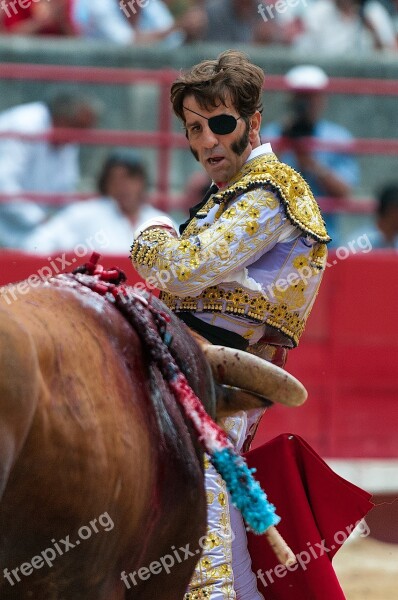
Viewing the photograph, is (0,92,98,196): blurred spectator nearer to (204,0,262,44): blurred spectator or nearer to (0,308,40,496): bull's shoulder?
(204,0,262,44): blurred spectator

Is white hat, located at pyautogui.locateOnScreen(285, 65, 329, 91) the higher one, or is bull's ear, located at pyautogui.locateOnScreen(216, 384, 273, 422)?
white hat, located at pyautogui.locateOnScreen(285, 65, 329, 91)

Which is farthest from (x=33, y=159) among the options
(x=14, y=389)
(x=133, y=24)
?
(x=14, y=389)

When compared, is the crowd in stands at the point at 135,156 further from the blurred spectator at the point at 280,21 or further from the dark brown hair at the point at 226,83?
the dark brown hair at the point at 226,83

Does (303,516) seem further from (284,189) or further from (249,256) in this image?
(284,189)

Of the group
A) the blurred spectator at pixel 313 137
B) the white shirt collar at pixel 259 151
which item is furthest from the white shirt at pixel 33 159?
the white shirt collar at pixel 259 151

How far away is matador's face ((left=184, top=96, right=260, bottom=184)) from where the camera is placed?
3027mm

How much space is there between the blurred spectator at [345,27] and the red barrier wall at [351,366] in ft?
9.24

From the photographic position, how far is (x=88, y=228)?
23.1ft

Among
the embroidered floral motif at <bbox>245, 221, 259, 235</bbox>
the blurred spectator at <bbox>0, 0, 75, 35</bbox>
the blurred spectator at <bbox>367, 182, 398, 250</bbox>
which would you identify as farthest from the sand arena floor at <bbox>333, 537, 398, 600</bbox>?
the blurred spectator at <bbox>0, 0, 75, 35</bbox>

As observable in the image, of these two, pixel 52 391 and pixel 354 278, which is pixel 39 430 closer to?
pixel 52 391

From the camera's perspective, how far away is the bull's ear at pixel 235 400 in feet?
8.83

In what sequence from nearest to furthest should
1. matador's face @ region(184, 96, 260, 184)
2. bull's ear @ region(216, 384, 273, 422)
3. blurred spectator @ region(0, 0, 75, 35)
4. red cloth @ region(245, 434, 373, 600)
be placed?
bull's ear @ region(216, 384, 273, 422), matador's face @ region(184, 96, 260, 184), red cloth @ region(245, 434, 373, 600), blurred spectator @ region(0, 0, 75, 35)

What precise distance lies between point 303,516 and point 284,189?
88 cm

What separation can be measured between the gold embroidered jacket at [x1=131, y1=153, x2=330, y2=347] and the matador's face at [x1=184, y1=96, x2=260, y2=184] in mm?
35
